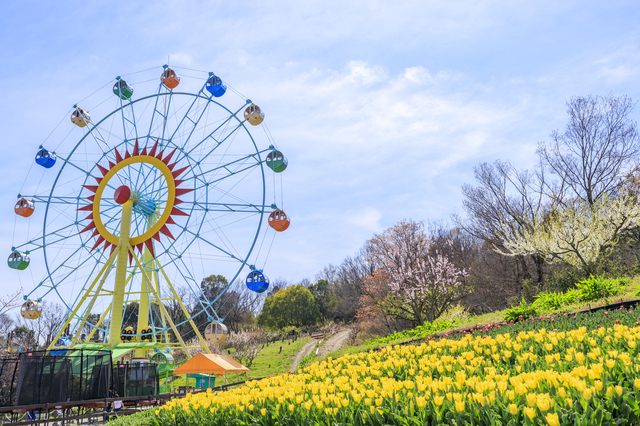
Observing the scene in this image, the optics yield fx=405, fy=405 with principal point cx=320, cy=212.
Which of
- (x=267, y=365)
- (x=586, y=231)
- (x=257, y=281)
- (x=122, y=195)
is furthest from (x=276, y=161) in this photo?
(x=267, y=365)

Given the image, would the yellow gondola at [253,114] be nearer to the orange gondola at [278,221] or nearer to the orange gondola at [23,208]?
the orange gondola at [278,221]

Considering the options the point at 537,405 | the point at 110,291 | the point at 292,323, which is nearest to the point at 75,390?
the point at 110,291

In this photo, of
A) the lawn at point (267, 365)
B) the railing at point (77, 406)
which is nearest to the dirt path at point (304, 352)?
the lawn at point (267, 365)

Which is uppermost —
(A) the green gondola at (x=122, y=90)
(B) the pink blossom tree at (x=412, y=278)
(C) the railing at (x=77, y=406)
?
(A) the green gondola at (x=122, y=90)

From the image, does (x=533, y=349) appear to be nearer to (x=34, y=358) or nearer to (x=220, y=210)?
(x=34, y=358)

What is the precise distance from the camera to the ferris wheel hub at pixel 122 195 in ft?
60.0

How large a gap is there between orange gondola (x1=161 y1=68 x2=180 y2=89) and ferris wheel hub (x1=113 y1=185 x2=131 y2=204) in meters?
6.13

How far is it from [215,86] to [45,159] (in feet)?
31.8

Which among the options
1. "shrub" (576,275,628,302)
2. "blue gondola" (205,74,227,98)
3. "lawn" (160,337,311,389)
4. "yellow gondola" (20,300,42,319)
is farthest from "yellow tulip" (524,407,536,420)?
"lawn" (160,337,311,389)

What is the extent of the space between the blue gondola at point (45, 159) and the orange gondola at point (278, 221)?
41.1 ft

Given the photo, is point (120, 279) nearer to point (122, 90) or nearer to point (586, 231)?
point (122, 90)

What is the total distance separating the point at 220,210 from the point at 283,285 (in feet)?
196

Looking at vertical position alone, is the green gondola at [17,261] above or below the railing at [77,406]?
above

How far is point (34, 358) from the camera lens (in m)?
10.1
